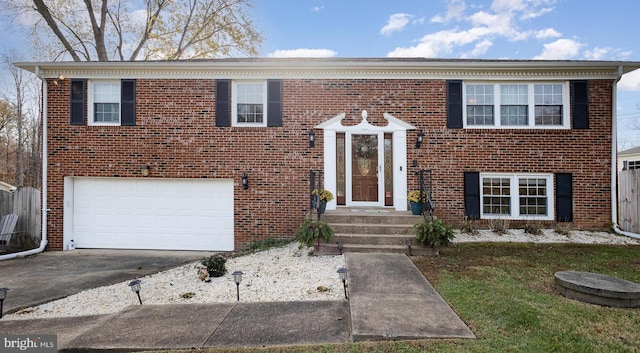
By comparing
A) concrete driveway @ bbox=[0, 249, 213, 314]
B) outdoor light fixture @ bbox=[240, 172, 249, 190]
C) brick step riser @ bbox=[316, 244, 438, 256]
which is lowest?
concrete driveway @ bbox=[0, 249, 213, 314]

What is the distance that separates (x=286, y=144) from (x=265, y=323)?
18.2ft

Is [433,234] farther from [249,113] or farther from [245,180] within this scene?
[249,113]

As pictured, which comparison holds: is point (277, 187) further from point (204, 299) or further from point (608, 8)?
point (608, 8)

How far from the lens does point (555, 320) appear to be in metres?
3.42

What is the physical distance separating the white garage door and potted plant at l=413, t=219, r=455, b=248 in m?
4.96

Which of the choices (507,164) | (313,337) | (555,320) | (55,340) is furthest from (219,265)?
(507,164)

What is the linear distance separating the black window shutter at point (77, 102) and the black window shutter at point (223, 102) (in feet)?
12.0

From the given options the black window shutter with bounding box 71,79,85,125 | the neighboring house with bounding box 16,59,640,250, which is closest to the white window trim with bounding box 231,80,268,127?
the neighboring house with bounding box 16,59,640,250

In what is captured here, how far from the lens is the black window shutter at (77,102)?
8.48 m

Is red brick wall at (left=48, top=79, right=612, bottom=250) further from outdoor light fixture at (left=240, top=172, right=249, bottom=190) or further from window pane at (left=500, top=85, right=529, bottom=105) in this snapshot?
window pane at (left=500, top=85, right=529, bottom=105)

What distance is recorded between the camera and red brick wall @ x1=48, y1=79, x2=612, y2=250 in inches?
326

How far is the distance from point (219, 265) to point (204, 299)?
3.32ft

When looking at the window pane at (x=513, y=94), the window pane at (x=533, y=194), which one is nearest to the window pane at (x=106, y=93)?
the window pane at (x=513, y=94)

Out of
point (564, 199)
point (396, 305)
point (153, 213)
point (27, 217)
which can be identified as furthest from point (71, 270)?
point (564, 199)
